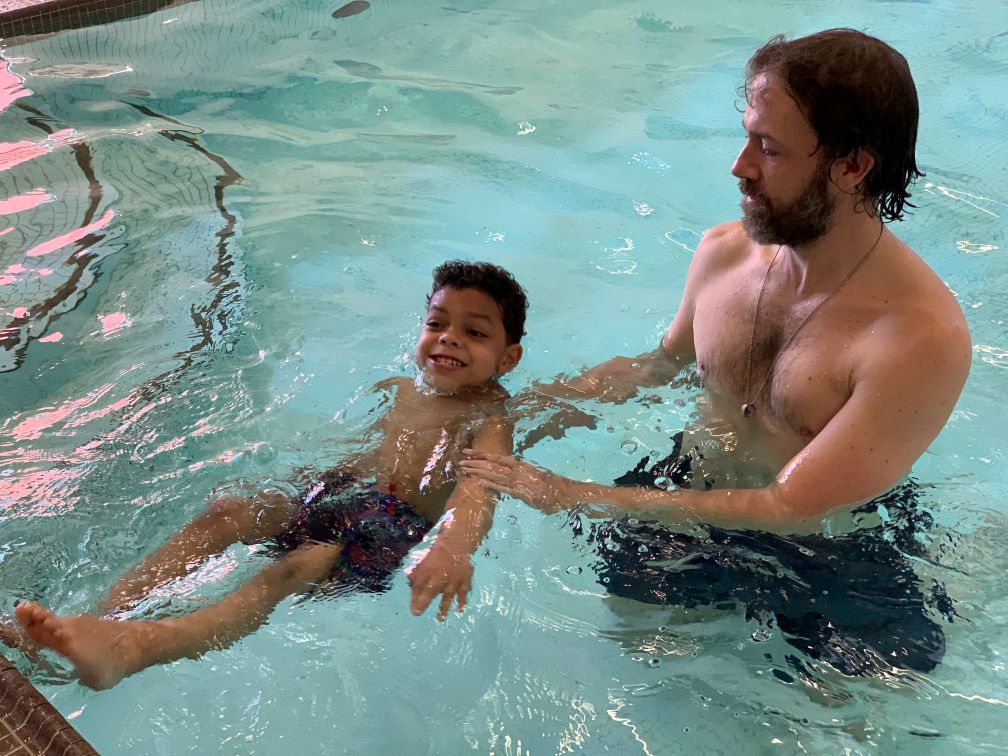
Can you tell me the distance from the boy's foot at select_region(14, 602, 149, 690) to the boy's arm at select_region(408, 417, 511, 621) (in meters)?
0.55

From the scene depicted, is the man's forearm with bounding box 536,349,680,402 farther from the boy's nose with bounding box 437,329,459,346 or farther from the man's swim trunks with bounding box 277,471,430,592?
the man's swim trunks with bounding box 277,471,430,592

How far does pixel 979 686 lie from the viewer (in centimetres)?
231

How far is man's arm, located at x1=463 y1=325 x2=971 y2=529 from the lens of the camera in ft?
6.64

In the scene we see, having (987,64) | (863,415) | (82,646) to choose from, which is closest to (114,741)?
(82,646)

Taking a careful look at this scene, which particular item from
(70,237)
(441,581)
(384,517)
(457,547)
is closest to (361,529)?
(384,517)

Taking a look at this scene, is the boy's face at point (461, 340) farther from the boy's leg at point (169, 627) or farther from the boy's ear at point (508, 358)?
the boy's leg at point (169, 627)

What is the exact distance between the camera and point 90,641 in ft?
6.44

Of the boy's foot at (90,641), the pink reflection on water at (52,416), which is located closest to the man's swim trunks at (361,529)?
the boy's foot at (90,641)

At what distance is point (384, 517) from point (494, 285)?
84 cm

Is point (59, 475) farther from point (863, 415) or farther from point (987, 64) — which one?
point (987, 64)

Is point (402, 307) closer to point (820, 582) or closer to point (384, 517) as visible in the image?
point (384, 517)

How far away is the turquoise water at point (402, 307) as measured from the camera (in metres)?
2.33

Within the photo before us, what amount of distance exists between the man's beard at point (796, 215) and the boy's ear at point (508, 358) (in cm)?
95

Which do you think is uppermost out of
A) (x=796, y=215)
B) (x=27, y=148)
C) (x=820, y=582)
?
(x=796, y=215)
